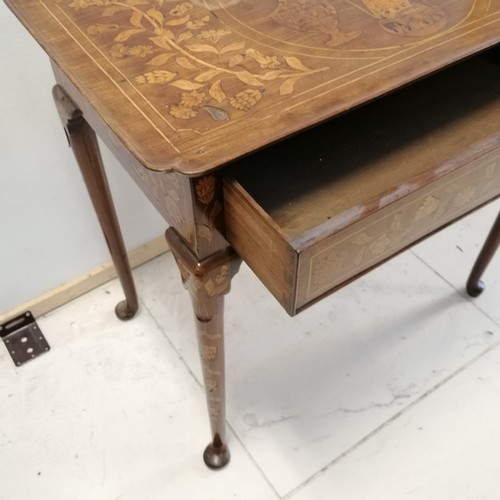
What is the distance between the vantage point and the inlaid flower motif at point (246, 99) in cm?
61


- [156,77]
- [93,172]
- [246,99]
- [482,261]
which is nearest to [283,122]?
[246,99]

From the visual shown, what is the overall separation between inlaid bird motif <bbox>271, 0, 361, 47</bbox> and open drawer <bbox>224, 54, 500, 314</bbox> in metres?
0.13

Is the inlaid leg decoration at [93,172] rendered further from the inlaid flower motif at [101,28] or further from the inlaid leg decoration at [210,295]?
the inlaid leg decoration at [210,295]

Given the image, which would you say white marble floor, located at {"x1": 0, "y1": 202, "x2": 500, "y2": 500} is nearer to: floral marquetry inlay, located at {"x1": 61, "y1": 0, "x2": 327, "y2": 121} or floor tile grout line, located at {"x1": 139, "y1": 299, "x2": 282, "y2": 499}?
floor tile grout line, located at {"x1": 139, "y1": 299, "x2": 282, "y2": 499}

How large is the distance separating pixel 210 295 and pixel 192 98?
242 mm

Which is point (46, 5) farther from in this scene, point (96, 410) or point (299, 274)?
point (96, 410)

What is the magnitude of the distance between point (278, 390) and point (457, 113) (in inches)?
25.1

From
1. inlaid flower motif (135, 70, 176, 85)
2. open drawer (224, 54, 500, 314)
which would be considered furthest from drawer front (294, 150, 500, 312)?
inlaid flower motif (135, 70, 176, 85)

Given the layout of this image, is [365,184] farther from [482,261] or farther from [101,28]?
[482,261]

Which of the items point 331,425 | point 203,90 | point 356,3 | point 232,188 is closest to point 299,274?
point 232,188

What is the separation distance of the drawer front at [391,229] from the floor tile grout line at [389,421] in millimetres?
538

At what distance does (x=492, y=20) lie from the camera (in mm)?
716

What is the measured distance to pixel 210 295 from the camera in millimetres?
730

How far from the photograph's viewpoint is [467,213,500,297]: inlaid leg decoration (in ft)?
3.95
